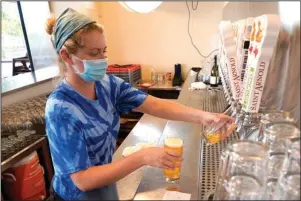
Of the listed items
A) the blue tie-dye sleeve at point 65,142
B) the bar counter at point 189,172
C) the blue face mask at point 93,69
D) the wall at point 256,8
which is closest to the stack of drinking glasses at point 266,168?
the bar counter at point 189,172

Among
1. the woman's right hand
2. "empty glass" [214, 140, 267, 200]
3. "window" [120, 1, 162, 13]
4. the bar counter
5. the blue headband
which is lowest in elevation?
the bar counter

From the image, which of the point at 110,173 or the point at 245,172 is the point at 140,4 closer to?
the point at 245,172

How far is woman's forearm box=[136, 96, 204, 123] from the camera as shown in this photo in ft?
3.52

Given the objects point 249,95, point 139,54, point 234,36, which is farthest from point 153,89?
point 249,95

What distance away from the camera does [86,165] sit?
0.80 m

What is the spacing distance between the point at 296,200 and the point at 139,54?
4.18 ft

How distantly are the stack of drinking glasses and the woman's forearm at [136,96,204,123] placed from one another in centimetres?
57

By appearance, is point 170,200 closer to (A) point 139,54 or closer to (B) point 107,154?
(B) point 107,154

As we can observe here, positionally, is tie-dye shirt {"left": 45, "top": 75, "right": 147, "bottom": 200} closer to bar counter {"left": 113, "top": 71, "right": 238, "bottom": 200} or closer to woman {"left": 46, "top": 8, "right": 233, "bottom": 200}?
woman {"left": 46, "top": 8, "right": 233, "bottom": 200}

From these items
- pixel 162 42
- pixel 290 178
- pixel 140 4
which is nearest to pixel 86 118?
pixel 140 4

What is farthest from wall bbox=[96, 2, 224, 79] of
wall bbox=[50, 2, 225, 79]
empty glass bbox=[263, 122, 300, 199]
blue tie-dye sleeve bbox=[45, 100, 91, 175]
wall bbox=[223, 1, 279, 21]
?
empty glass bbox=[263, 122, 300, 199]

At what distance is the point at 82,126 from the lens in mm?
892

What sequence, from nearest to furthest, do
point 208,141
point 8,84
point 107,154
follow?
point 208,141 < point 107,154 < point 8,84

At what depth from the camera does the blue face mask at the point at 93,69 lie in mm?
911
